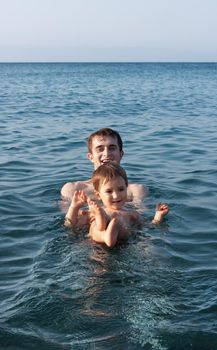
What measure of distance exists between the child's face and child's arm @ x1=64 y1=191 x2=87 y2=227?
280 millimetres

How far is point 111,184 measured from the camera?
5.86 meters

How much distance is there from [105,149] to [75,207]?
52.1 inches

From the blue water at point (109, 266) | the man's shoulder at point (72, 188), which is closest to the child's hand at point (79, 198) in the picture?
the blue water at point (109, 266)

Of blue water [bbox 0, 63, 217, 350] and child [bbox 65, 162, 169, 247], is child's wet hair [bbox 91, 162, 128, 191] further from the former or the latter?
blue water [bbox 0, 63, 217, 350]

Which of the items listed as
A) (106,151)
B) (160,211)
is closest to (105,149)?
(106,151)

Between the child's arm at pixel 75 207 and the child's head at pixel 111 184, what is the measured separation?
0.88ft

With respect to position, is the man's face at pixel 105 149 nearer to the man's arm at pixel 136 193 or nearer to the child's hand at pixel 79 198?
the man's arm at pixel 136 193

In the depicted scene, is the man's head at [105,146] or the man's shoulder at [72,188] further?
the man's shoulder at [72,188]

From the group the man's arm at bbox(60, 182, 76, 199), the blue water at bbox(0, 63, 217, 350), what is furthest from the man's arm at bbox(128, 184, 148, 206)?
the man's arm at bbox(60, 182, 76, 199)

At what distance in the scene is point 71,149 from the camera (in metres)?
13.0

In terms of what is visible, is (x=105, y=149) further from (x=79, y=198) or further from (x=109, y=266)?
(x=109, y=266)

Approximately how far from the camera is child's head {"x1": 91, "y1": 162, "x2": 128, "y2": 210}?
587 centimetres

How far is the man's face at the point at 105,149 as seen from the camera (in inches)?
292

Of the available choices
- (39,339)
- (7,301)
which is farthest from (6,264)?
(39,339)
